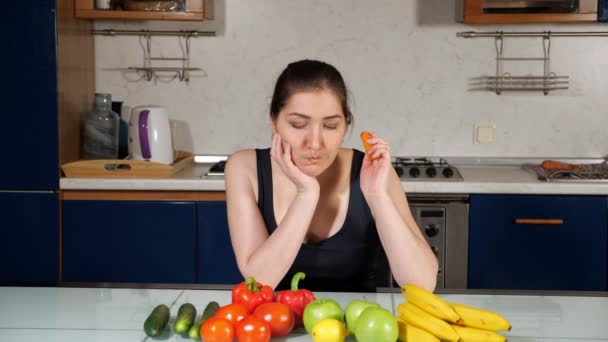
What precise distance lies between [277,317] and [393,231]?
0.62 meters

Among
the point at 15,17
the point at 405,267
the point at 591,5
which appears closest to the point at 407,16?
the point at 591,5

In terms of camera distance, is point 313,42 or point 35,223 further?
point 313,42

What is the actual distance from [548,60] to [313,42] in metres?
1.08

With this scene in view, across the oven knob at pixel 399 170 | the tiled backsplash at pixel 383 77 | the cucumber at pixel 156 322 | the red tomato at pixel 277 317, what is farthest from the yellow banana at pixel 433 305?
the tiled backsplash at pixel 383 77

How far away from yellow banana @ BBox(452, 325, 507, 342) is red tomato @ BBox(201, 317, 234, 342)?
396 mm

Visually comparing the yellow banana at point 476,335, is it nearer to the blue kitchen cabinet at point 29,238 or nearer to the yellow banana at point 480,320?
the yellow banana at point 480,320

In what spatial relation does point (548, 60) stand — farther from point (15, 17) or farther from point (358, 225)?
point (15, 17)

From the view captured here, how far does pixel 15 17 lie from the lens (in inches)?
137

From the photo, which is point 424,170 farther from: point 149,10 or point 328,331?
point 328,331

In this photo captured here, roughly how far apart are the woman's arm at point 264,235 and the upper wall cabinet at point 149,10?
1556 mm

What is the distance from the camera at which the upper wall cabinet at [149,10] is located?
3.68m

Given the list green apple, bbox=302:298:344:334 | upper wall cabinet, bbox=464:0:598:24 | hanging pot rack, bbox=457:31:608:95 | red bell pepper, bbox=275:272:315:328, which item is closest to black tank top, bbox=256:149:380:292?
red bell pepper, bbox=275:272:315:328

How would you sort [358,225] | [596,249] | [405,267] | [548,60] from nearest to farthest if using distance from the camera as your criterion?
1. [405,267]
2. [358,225]
3. [596,249]
4. [548,60]

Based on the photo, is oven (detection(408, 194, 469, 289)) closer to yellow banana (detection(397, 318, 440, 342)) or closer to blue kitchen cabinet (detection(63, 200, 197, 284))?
blue kitchen cabinet (detection(63, 200, 197, 284))
